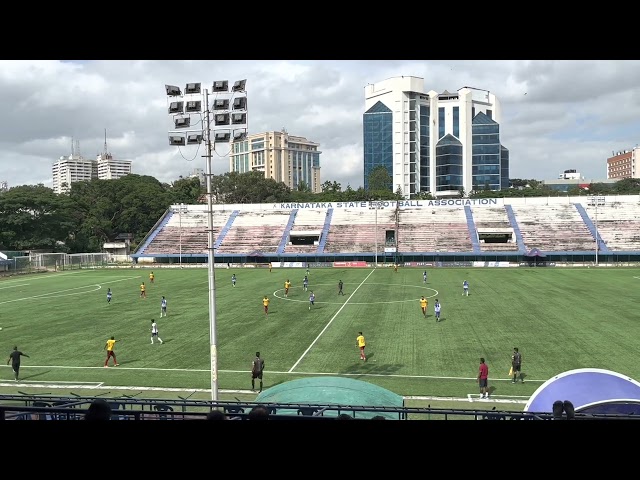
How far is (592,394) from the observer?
1058cm

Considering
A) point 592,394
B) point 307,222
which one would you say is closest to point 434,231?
point 307,222

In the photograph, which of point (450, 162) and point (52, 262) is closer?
point (52, 262)

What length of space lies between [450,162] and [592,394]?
137747 millimetres

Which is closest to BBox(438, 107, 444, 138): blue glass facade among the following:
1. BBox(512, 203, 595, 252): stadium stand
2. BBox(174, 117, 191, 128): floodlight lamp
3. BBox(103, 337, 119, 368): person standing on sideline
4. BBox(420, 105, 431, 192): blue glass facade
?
BBox(420, 105, 431, 192): blue glass facade

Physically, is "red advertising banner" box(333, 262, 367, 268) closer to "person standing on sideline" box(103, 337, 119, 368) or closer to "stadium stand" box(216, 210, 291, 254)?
"stadium stand" box(216, 210, 291, 254)

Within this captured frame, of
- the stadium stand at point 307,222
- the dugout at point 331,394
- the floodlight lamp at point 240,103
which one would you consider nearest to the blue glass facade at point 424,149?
the stadium stand at point 307,222

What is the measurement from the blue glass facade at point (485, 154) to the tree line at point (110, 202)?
1729cm

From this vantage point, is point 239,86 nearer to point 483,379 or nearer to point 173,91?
point 173,91

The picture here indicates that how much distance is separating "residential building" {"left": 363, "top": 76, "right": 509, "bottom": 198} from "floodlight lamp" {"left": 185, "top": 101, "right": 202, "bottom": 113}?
12572 cm
